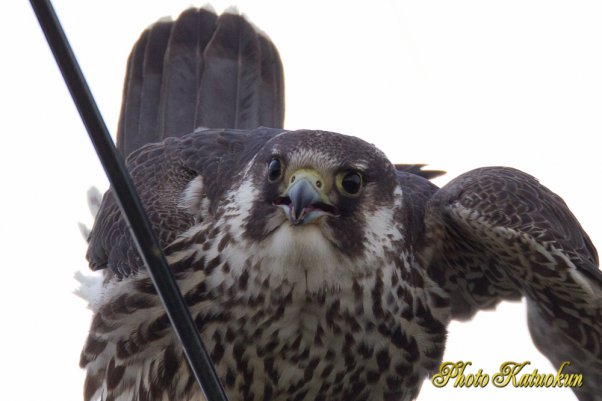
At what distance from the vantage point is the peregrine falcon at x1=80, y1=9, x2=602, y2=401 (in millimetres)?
4289

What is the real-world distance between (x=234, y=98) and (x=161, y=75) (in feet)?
1.37

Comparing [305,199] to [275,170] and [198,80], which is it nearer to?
[275,170]

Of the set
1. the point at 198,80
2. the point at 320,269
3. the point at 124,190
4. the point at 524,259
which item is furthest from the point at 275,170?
the point at 198,80

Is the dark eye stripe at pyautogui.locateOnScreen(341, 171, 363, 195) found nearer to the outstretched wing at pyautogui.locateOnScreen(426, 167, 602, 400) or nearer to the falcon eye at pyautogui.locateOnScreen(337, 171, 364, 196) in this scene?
the falcon eye at pyautogui.locateOnScreen(337, 171, 364, 196)

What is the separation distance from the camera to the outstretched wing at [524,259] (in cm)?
464

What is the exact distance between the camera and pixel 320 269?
4.28m

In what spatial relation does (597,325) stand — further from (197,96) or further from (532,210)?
(197,96)

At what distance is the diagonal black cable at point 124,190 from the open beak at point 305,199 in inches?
41.7

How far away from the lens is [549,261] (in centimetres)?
462

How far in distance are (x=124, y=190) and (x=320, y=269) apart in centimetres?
162

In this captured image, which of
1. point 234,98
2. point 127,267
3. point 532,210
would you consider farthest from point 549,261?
point 234,98

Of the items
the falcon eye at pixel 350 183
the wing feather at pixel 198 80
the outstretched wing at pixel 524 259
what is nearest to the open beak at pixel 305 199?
the falcon eye at pixel 350 183

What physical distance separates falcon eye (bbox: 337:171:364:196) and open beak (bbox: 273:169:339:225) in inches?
4.8

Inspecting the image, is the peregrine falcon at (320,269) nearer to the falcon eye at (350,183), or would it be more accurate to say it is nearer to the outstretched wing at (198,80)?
the falcon eye at (350,183)
